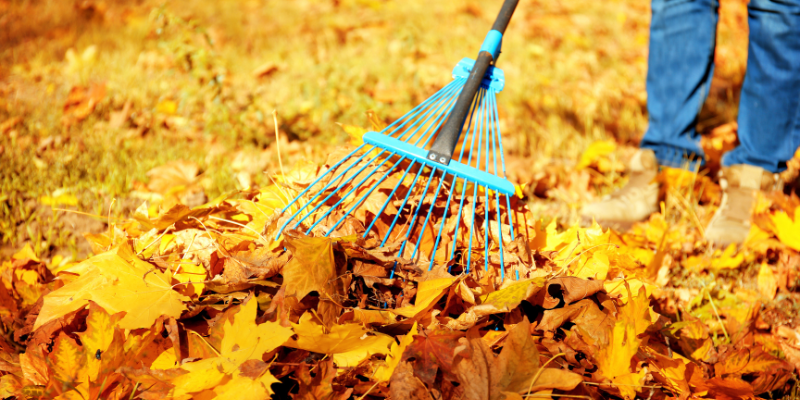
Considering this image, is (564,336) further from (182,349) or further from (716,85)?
(716,85)

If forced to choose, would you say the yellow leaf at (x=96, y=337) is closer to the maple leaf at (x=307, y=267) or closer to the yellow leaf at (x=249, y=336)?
the yellow leaf at (x=249, y=336)

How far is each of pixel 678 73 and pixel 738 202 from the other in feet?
1.92

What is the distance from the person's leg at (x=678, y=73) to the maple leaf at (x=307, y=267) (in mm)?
1776

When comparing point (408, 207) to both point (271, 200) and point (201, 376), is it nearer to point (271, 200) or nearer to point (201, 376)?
point (271, 200)

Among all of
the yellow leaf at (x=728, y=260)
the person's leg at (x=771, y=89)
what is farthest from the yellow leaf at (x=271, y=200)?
the person's leg at (x=771, y=89)

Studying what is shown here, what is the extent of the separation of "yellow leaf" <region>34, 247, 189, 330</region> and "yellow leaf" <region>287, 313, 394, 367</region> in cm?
29

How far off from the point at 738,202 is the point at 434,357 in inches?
65.6

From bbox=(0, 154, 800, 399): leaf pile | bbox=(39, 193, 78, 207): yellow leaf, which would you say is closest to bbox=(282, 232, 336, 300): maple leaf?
bbox=(0, 154, 800, 399): leaf pile

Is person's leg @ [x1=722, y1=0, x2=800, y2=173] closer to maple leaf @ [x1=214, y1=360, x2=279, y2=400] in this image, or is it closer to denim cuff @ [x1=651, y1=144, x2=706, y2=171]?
denim cuff @ [x1=651, y1=144, x2=706, y2=171]

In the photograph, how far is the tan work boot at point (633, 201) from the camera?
1.99 metres

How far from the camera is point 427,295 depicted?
0.98m

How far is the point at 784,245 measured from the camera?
5.58 feet

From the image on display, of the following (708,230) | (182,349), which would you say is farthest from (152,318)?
(708,230)

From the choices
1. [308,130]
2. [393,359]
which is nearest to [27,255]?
[393,359]
